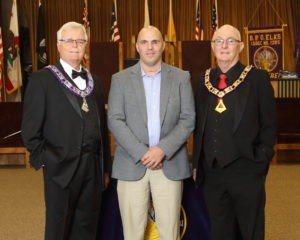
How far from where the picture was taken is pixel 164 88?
2910 millimetres

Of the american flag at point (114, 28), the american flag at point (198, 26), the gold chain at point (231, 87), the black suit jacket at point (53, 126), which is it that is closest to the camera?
the black suit jacket at point (53, 126)

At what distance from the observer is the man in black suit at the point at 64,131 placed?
2.73 metres

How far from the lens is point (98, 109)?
2877 millimetres

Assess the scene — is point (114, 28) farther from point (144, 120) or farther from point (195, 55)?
point (144, 120)

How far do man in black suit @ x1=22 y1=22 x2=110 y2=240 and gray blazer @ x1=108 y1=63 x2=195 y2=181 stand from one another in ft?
0.50

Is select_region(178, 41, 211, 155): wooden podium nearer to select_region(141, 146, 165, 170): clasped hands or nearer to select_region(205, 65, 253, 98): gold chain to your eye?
select_region(205, 65, 253, 98): gold chain

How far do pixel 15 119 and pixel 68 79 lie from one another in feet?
16.5

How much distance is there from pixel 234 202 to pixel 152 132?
63 centimetres

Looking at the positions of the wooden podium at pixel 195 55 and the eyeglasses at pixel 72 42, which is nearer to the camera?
the eyeglasses at pixel 72 42

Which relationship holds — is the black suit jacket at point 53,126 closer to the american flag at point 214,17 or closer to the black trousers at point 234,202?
the black trousers at point 234,202

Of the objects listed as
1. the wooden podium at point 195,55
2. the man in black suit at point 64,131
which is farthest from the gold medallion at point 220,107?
the wooden podium at point 195,55

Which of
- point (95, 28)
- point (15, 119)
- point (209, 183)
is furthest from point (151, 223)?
point (95, 28)

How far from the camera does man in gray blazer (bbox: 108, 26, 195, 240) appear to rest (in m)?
2.86

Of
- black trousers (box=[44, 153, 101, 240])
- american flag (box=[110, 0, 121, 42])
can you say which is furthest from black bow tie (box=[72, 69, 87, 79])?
american flag (box=[110, 0, 121, 42])
